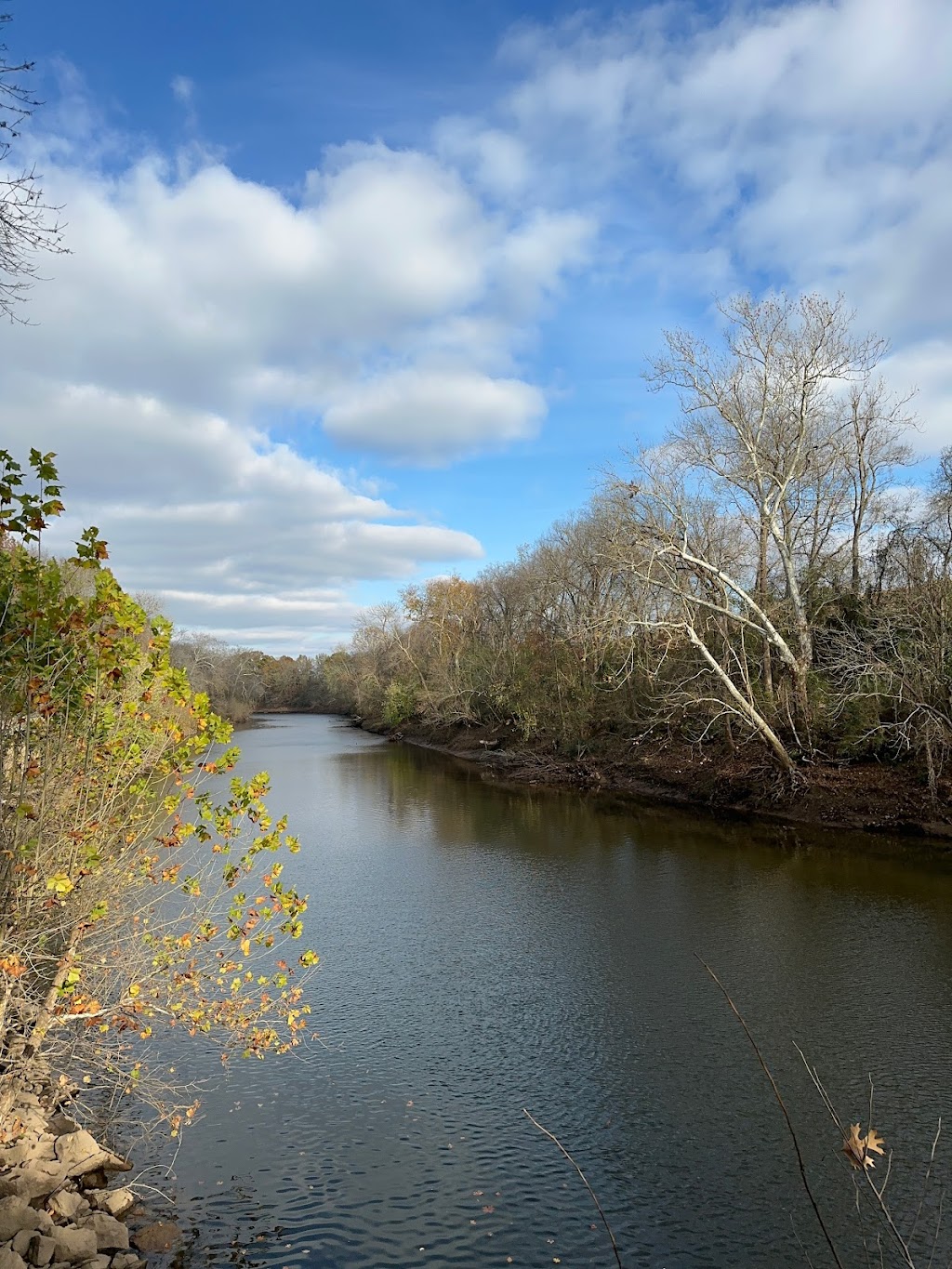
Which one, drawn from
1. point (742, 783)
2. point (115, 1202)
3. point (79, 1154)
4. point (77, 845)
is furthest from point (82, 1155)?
point (742, 783)

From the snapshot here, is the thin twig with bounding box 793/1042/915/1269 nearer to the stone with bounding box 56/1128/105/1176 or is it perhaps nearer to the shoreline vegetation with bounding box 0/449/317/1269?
the shoreline vegetation with bounding box 0/449/317/1269

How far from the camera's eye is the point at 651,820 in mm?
20812

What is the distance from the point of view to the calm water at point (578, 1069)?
19.0 feet

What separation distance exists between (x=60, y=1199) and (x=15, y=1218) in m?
0.49

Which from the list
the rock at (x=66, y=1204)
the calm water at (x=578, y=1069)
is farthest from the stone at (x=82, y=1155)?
the calm water at (x=578, y=1069)

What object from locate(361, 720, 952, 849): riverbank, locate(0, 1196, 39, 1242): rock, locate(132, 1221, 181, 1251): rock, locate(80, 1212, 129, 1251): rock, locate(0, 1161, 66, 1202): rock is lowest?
locate(132, 1221, 181, 1251): rock

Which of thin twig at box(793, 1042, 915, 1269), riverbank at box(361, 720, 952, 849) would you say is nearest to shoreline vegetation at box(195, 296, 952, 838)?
riverbank at box(361, 720, 952, 849)

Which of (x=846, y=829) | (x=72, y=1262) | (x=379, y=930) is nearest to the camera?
(x=72, y=1262)

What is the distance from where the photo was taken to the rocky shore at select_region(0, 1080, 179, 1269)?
4.78 meters

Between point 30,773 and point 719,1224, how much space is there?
18.2 ft

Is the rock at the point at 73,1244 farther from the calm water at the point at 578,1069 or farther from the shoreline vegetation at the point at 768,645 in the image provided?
the shoreline vegetation at the point at 768,645

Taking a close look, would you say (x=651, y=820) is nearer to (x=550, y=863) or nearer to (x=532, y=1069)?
(x=550, y=863)

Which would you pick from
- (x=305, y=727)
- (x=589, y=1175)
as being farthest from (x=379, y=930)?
(x=305, y=727)

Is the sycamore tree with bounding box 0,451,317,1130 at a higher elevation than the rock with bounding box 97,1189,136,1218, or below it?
higher
